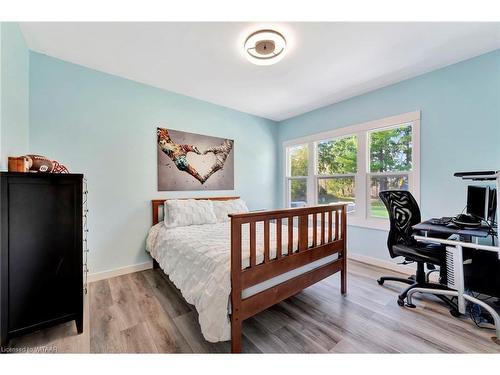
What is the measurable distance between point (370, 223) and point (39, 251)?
11.3 ft

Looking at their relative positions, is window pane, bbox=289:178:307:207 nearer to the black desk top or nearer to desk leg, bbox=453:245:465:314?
the black desk top

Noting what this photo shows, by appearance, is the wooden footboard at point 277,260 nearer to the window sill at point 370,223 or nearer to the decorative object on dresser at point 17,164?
the window sill at point 370,223

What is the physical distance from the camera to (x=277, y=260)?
5.21 feet

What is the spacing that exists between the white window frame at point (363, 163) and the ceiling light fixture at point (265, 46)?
1724mm

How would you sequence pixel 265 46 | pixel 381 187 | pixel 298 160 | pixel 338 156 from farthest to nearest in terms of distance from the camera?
pixel 298 160, pixel 338 156, pixel 381 187, pixel 265 46

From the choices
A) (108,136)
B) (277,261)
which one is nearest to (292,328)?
(277,261)

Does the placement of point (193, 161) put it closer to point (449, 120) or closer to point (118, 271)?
point (118, 271)

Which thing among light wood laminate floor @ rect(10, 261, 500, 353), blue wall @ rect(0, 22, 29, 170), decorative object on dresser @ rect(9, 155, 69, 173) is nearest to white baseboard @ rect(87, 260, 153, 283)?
light wood laminate floor @ rect(10, 261, 500, 353)

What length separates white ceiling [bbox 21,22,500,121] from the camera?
1.74 metres

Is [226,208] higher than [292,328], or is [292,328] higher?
[226,208]

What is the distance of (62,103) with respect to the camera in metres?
2.24
